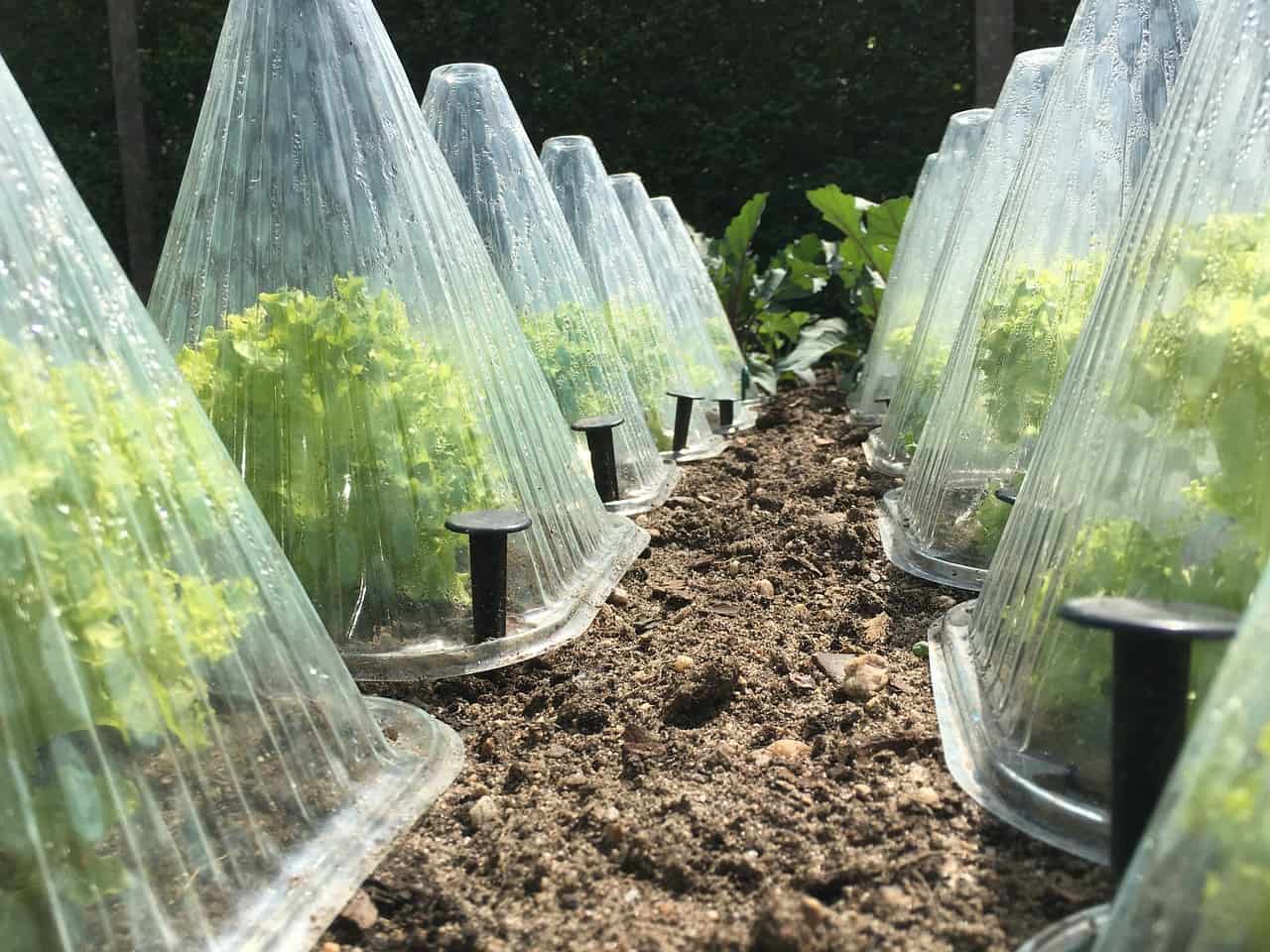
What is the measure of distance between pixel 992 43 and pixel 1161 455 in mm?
7146

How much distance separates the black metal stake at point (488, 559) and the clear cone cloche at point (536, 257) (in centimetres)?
108

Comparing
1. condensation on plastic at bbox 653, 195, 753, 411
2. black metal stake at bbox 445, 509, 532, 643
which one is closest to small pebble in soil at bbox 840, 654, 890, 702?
black metal stake at bbox 445, 509, 532, 643

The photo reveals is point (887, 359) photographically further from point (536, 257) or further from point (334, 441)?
point (334, 441)

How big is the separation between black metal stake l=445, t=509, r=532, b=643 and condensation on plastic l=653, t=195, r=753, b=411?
12.0 feet

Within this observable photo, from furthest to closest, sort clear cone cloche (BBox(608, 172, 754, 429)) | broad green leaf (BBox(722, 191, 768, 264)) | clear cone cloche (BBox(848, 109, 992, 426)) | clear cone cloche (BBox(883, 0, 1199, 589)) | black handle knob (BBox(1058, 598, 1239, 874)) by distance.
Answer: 1. broad green leaf (BBox(722, 191, 768, 264))
2. clear cone cloche (BBox(608, 172, 754, 429))
3. clear cone cloche (BBox(848, 109, 992, 426))
4. clear cone cloche (BBox(883, 0, 1199, 589))
5. black handle knob (BBox(1058, 598, 1239, 874))

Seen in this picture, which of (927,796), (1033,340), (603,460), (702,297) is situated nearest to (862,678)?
(927,796)

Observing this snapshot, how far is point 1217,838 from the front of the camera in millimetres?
895

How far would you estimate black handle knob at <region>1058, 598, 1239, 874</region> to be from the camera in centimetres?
106

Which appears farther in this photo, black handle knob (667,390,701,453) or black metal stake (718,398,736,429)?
black metal stake (718,398,736,429)

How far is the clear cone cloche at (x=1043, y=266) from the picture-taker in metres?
2.28

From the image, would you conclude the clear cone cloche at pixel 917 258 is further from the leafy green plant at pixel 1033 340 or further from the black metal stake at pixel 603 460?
the leafy green plant at pixel 1033 340

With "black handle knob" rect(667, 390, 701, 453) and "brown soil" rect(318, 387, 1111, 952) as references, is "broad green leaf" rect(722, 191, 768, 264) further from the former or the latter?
"brown soil" rect(318, 387, 1111, 952)

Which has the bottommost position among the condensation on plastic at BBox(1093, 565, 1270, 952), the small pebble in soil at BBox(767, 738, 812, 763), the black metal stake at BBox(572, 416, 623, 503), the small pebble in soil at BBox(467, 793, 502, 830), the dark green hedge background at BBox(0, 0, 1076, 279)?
the small pebble in soil at BBox(467, 793, 502, 830)

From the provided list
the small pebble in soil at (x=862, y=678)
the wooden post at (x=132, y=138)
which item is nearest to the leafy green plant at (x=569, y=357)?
the small pebble in soil at (x=862, y=678)
